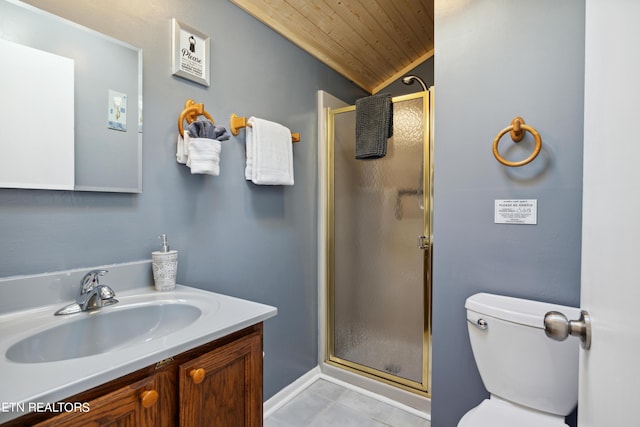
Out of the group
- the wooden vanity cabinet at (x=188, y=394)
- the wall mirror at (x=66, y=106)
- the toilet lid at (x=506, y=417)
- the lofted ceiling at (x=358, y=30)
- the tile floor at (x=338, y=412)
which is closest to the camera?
the wooden vanity cabinet at (x=188, y=394)

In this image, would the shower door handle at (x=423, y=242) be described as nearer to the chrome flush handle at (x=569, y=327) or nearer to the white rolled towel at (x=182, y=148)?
the chrome flush handle at (x=569, y=327)

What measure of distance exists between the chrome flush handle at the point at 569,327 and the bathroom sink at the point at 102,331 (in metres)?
0.98

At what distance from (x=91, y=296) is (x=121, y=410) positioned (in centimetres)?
46

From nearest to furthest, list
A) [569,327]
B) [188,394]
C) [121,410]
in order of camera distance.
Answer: [569,327]
[121,410]
[188,394]

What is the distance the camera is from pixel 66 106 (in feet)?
3.42

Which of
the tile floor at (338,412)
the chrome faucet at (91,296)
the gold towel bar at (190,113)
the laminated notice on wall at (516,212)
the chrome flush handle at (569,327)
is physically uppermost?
the gold towel bar at (190,113)

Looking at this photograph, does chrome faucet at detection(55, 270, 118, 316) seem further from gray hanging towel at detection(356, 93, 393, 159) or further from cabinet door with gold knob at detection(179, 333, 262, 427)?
gray hanging towel at detection(356, 93, 393, 159)

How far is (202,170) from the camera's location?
1295 mm

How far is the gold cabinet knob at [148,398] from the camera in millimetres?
700

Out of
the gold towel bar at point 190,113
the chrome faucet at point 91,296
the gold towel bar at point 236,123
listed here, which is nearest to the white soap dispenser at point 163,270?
the chrome faucet at point 91,296

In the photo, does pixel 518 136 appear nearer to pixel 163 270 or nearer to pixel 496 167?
pixel 496 167

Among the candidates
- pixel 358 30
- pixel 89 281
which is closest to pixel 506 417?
pixel 89 281

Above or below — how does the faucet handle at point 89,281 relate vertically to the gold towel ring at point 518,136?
below

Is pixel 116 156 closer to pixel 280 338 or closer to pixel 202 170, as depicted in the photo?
pixel 202 170
